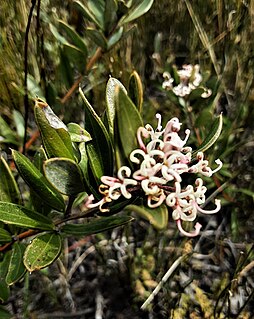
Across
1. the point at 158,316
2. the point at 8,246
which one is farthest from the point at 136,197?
the point at 158,316

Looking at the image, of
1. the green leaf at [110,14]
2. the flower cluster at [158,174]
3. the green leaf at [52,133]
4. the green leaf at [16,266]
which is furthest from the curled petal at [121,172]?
the green leaf at [110,14]

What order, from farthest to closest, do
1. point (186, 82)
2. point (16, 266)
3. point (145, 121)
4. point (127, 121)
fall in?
point (145, 121) → point (186, 82) → point (16, 266) → point (127, 121)

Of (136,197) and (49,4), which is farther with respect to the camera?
(49,4)

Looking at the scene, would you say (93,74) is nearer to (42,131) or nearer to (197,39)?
(197,39)

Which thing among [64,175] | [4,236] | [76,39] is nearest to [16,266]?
[4,236]

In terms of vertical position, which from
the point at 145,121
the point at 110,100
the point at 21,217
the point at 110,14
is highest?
the point at 110,14

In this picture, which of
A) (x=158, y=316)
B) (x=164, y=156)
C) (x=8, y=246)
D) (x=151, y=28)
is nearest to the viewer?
(x=164, y=156)

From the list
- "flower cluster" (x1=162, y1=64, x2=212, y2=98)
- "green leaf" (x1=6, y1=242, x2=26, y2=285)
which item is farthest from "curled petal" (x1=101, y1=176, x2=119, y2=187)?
"flower cluster" (x1=162, y1=64, x2=212, y2=98)

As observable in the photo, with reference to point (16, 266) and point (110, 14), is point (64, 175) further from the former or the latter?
point (110, 14)
